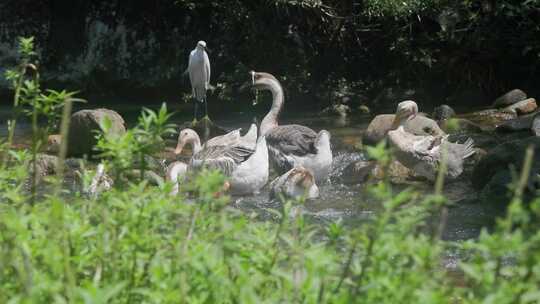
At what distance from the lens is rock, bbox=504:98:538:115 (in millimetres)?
11859

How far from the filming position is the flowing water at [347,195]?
648 centimetres

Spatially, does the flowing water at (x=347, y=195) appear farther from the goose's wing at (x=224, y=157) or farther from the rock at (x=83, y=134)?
the rock at (x=83, y=134)

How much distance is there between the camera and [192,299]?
224 centimetres

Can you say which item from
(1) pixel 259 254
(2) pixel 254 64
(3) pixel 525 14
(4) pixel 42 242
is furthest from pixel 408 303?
(2) pixel 254 64

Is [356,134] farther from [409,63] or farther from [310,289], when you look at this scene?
[310,289]

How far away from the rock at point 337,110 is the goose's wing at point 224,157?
4.73m

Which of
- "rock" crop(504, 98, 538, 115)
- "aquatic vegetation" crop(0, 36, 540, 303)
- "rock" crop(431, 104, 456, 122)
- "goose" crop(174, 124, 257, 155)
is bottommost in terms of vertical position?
"goose" crop(174, 124, 257, 155)

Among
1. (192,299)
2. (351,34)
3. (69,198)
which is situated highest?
(351,34)

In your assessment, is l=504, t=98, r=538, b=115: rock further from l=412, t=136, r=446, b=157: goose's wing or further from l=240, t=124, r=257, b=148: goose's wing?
l=240, t=124, r=257, b=148: goose's wing

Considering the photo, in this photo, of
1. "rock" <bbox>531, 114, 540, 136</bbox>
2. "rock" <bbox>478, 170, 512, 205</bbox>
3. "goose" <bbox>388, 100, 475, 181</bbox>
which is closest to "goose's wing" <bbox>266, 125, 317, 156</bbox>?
"goose" <bbox>388, 100, 475, 181</bbox>

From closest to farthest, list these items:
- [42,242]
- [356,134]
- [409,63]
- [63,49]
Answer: [42,242]
[356,134]
[409,63]
[63,49]

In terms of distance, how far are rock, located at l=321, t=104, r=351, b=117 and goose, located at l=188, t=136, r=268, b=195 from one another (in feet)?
15.6

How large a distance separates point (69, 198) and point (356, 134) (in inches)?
191

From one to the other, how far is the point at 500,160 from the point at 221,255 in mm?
5932
